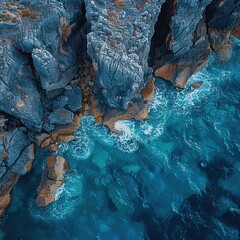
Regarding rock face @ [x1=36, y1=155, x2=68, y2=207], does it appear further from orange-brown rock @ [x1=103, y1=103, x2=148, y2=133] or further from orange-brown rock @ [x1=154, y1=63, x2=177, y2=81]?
orange-brown rock @ [x1=154, y1=63, x2=177, y2=81]

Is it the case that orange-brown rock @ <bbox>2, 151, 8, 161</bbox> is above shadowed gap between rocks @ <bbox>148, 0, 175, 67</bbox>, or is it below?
below

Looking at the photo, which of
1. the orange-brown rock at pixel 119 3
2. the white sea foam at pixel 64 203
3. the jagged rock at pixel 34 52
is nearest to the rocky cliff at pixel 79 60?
the orange-brown rock at pixel 119 3

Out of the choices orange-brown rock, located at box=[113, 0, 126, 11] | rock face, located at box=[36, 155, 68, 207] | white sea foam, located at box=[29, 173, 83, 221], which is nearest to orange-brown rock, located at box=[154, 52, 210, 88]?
orange-brown rock, located at box=[113, 0, 126, 11]

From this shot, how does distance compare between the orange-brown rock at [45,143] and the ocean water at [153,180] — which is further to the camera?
the orange-brown rock at [45,143]

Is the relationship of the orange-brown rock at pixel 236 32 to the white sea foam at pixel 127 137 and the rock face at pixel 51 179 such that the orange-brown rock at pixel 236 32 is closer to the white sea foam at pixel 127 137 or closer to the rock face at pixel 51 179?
the white sea foam at pixel 127 137

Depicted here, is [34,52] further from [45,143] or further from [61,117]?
[45,143]

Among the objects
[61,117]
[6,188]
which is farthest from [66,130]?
[6,188]

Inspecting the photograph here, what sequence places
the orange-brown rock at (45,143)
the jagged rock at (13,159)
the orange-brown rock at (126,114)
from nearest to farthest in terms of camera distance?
the jagged rock at (13,159)
the orange-brown rock at (45,143)
the orange-brown rock at (126,114)

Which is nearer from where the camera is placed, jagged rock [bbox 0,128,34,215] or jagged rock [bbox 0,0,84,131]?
jagged rock [bbox 0,0,84,131]
